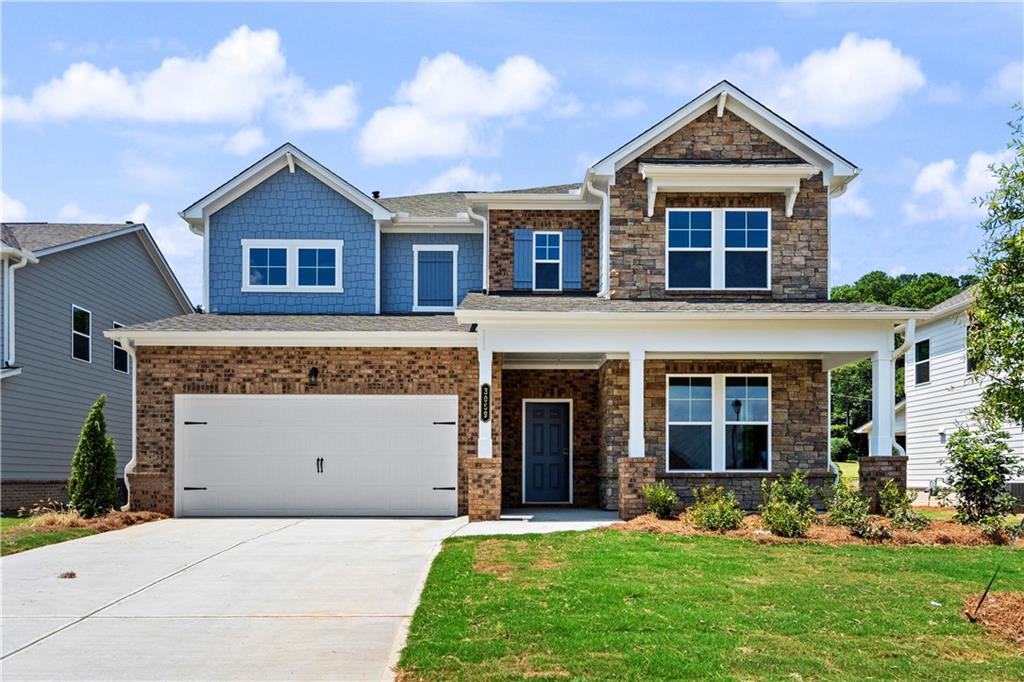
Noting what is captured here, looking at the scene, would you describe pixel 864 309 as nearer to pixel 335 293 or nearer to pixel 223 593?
pixel 335 293

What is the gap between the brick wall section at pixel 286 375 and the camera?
1752 cm

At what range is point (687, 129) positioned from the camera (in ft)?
60.0

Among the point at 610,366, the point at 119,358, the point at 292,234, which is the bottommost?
the point at 610,366

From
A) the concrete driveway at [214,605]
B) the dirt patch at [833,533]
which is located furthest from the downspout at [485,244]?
the dirt patch at [833,533]

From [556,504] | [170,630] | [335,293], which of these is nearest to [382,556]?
[170,630]

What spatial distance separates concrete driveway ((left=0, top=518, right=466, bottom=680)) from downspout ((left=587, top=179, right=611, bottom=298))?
606 centimetres

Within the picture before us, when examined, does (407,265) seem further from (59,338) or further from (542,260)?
(59,338)

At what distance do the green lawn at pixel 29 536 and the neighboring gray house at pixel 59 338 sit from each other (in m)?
4.84

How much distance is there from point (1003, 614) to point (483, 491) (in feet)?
29.0

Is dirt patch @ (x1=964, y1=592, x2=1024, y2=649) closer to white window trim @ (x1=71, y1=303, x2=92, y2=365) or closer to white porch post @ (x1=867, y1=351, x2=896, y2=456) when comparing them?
white porch post @ (x1=867, y1=351, x2=896, y2=456)

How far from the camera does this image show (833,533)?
13641 mm

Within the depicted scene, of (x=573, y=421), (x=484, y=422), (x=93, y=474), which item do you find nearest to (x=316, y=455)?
(x=484, y=422)

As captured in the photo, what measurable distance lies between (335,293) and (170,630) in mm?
11781

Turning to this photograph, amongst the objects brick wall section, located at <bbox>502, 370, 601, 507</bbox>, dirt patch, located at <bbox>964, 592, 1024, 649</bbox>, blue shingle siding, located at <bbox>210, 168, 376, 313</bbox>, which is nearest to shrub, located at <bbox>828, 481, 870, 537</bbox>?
dirt patch, located at <bbox>964, 592, 1024, 649</bbox>
